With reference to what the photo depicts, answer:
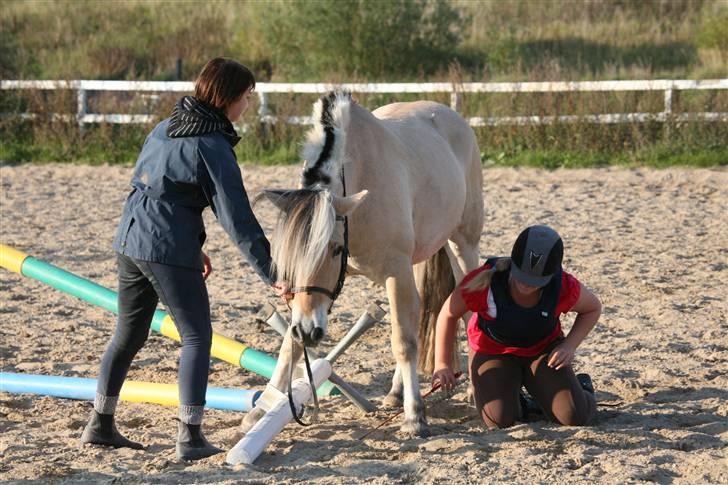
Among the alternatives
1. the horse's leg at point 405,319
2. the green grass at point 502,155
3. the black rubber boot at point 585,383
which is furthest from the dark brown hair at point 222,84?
the green grass at point 502,155

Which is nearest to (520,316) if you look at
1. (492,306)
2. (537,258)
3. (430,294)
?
(492,306)

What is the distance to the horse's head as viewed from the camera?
3.77 meters

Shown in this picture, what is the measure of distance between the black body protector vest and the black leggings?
4.20 ft

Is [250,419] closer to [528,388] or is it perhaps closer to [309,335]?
[309,335]

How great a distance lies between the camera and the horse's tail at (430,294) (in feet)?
17.5

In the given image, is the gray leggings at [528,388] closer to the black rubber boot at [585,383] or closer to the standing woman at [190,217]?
the black rubber boot at [585,383]

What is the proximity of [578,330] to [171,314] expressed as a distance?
1782 mm

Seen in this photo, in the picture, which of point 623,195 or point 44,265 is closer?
point 44,265

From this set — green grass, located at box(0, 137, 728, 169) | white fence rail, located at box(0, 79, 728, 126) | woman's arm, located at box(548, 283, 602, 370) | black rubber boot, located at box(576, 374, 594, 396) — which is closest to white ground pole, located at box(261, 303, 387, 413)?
woman's arm, located at box(548, 283, 602, 370)

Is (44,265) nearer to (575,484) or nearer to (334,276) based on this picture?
(334,276)

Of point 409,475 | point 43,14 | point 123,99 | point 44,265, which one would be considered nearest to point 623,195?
point 44,265

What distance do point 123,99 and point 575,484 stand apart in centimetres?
1710

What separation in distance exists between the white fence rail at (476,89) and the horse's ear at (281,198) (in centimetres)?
898

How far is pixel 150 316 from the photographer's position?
13.3 feet
